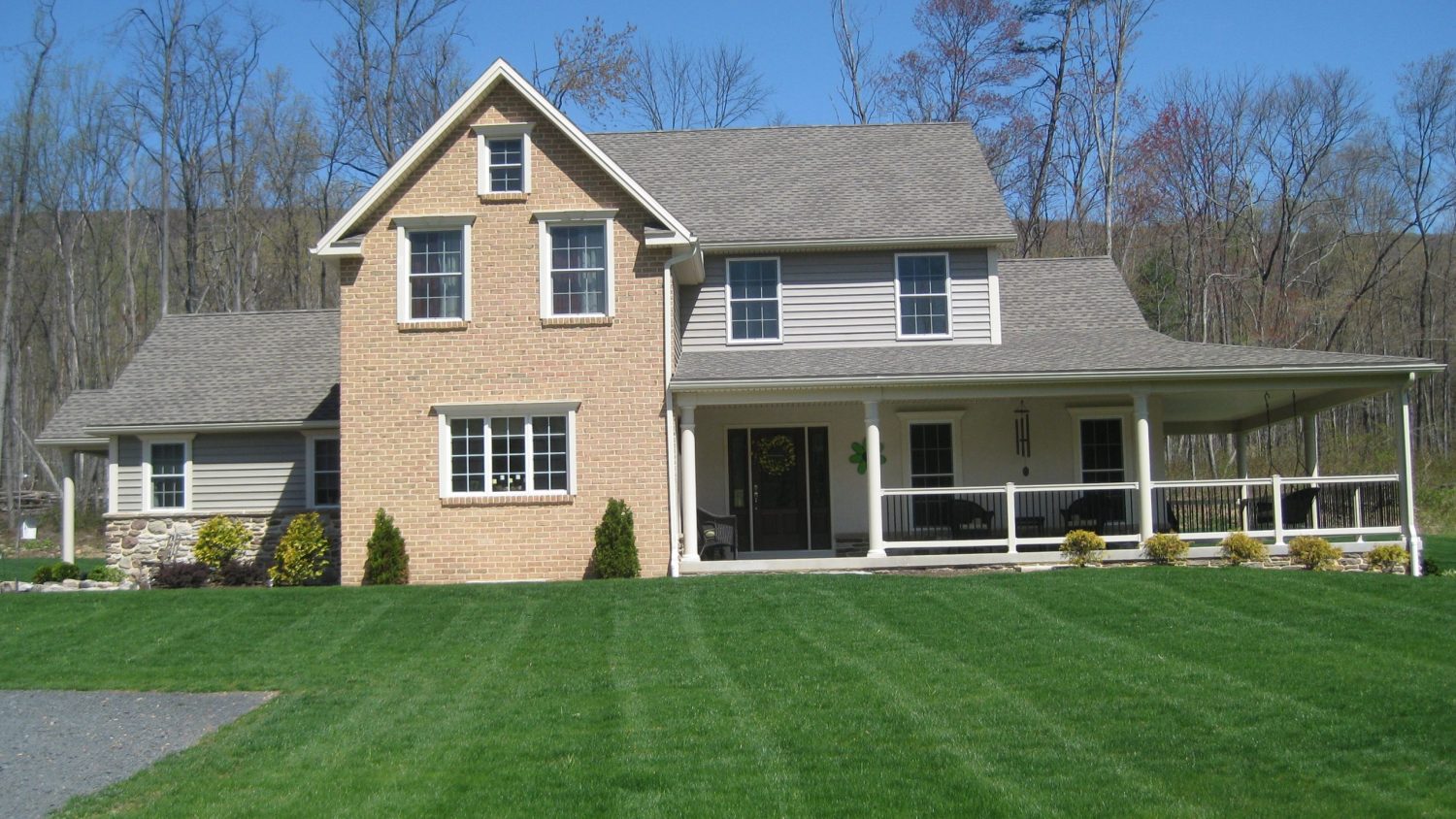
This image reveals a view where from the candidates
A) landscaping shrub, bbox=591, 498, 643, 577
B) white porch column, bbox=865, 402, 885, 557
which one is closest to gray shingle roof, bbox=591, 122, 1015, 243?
white porch column, bbox=865, 402, 885, 557

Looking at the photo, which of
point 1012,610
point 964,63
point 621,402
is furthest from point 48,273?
point 1012,610

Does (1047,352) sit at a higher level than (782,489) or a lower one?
higher

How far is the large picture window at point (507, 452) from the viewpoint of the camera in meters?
19.4

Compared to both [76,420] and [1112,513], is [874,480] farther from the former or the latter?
[76,420]

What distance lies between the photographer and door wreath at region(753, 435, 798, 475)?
72.5 ft

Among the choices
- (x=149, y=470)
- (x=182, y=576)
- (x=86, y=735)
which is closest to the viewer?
(x=86, y=735)

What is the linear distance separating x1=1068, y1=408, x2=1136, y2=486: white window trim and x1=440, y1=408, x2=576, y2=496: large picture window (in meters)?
8.53

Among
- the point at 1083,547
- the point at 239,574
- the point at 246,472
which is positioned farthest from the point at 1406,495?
the point at 246,472

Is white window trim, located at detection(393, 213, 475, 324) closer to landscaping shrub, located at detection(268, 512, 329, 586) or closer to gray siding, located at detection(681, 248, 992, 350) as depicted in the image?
landscaping shrub, located at detection(268, 512, 329, 586)

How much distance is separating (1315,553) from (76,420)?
22.5m

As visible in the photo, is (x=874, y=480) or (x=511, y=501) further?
(x=874, y=480)

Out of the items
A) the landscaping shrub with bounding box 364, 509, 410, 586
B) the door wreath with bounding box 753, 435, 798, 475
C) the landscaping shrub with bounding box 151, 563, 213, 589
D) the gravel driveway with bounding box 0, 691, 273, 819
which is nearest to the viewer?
the gravel driveway with bounding box 0, 691, 273, 819

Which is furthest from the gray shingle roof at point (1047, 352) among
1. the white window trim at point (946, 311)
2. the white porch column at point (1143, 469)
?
the white porch column at point (1143, 469)

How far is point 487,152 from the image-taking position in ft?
65.1
